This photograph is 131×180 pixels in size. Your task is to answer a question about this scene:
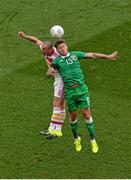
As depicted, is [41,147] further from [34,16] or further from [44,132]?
[34,16]

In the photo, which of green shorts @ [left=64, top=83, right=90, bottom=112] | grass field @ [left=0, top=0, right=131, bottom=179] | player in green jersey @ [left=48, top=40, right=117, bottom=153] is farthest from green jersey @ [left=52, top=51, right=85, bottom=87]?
grass field @ [left=0, top=0, right=131, bottom=179]

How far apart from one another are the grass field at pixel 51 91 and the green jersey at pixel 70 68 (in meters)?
1.53

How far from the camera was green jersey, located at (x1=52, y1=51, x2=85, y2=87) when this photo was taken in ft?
34.9

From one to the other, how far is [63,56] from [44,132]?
1.88 metres

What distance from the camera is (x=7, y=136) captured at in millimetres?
11883

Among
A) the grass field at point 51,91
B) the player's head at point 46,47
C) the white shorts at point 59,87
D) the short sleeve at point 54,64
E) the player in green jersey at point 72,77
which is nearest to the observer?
the player in green jersey at point 72,77

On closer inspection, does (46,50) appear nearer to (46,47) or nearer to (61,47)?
(46,47)

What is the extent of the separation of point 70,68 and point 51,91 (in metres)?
3.16

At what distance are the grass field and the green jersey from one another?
5.01 ft

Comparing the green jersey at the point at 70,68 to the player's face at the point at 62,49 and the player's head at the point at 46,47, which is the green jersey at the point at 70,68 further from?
the player's head at the point at 46,47

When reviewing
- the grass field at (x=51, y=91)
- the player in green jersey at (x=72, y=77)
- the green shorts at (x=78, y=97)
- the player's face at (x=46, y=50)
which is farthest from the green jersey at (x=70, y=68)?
the grass field at (x=51, y=91)

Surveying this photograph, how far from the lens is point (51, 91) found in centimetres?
1376

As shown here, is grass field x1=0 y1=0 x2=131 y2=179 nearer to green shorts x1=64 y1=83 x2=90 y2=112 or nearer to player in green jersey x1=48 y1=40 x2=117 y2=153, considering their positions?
player in green jersey x1=48 y1=40 x2=117 y2=153

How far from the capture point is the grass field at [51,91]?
36.0ft
